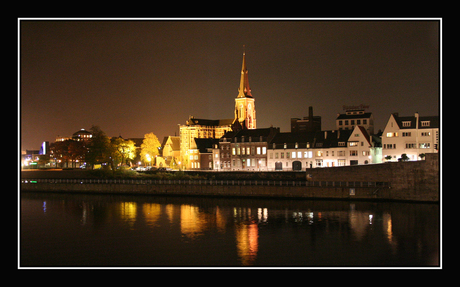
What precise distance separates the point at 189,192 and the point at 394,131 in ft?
123

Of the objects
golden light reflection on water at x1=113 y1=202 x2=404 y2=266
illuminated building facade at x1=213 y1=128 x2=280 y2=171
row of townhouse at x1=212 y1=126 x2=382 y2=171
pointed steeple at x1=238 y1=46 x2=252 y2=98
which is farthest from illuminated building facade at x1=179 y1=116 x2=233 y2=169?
golden light reflection on water at x1=113 y1=202 x2=404 y2=266

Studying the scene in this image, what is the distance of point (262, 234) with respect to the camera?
4044 centimetres

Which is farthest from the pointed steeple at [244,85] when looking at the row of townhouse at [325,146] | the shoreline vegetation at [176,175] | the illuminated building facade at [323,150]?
the shoreline vegetation at [176,175]

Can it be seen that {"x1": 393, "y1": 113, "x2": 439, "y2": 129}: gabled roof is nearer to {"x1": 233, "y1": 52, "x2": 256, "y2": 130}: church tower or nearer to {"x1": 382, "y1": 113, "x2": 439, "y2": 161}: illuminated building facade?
{"x1": 382, "y1": 113, "x2": 439, "y2": 161}: illuminated building facade

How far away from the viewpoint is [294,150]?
90500mm

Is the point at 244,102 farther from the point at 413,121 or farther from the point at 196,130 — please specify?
the point at 413,121

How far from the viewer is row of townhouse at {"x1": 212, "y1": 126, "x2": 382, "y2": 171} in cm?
8469

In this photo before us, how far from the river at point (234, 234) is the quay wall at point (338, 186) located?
1.85 metres

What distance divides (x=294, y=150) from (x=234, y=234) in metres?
51.9

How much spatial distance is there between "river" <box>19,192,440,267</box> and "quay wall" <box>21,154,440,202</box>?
1.85 m

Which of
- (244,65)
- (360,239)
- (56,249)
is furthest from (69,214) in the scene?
(244,65)

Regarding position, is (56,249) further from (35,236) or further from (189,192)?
(189,192)

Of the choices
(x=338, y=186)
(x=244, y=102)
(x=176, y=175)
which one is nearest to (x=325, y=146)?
(x=338, y=186)

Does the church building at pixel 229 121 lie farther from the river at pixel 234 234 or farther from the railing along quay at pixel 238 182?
the river at pixel 234 234
